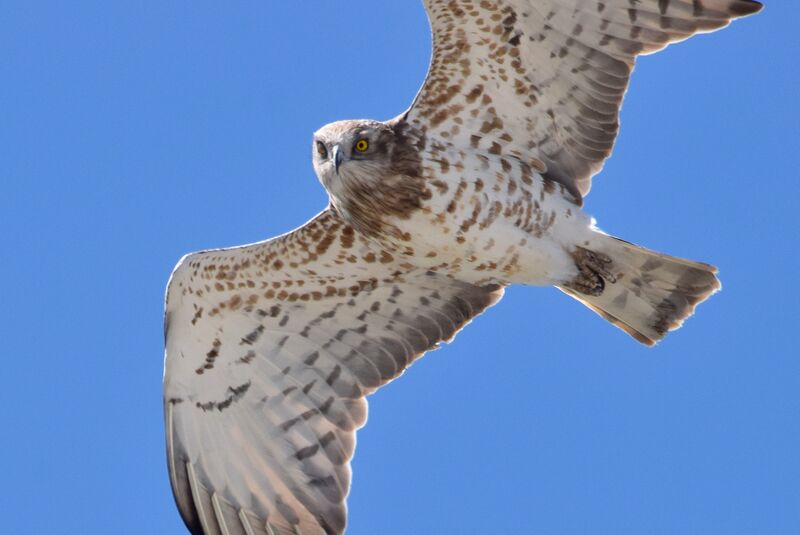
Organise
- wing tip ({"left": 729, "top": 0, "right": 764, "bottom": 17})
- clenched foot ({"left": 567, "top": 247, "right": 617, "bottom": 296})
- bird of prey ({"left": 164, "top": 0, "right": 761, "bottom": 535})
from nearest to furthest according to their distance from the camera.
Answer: wing tip ({"left": 729, "top": 0, "right": 764, "bottom": 17}) < bird of prey ({"left": 164, "top": 0, "right": 761, "bottom": 535}) < clenched foot ({"left": 567, "top": 247, "right": 617, "bottom": 296})

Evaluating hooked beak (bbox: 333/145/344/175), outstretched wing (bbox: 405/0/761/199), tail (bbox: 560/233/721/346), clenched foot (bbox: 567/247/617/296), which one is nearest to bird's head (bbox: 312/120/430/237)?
hooked beak (bbox: 333/145/344/175)

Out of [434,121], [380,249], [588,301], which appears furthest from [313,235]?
[588,301]

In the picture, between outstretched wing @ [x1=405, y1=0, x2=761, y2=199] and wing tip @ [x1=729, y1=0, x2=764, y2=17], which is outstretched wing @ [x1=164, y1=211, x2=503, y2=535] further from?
wing tip @ [x1=729, y1=0, x2=764, y2=17]

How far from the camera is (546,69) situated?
9.41 metres

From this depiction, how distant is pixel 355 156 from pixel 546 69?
1.48 m

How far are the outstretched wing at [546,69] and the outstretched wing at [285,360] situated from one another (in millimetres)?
1078

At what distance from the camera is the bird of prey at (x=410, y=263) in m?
9.13

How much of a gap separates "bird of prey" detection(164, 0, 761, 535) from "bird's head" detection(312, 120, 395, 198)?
1 centimetres

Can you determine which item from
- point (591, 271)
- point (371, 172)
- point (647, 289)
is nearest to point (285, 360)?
point (371, 172)

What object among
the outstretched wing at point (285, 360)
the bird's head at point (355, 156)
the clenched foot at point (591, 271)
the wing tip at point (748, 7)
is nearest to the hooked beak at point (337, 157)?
the bird's head at point (355, 156)

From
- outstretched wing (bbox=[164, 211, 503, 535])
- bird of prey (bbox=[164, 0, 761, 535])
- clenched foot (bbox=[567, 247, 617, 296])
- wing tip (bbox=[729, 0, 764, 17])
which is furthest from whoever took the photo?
outstretched wing (bbox=[164, 211, 503, 535])

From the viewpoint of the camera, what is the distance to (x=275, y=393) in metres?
10.2

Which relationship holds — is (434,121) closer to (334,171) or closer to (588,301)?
(334,171)

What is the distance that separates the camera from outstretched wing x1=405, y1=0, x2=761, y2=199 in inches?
358
